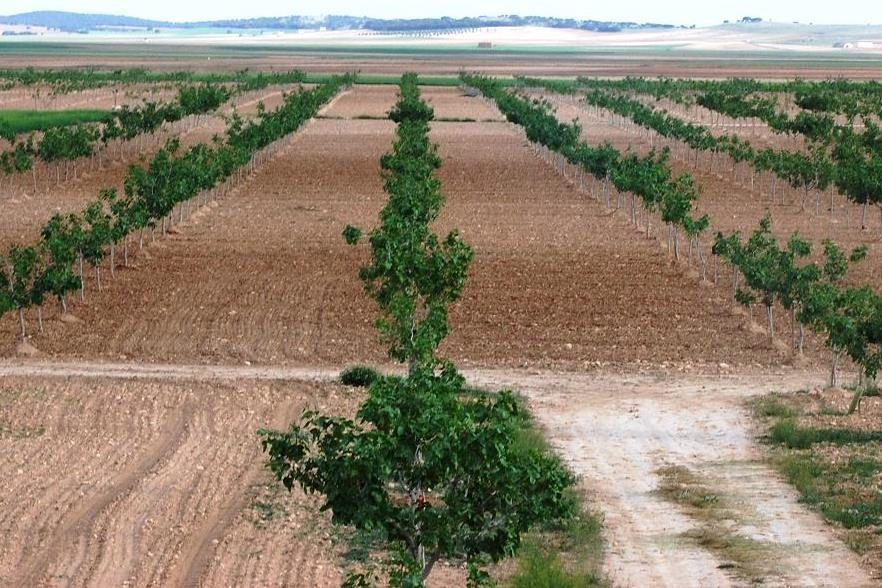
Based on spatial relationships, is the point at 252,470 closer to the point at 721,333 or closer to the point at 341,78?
the point at 721,333

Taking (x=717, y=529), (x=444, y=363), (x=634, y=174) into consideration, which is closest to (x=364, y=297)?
(x=634, y=174)

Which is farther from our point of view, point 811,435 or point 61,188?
point 61,188

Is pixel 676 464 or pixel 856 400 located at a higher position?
pixel 856 400

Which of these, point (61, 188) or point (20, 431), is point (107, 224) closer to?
point (20, 431)

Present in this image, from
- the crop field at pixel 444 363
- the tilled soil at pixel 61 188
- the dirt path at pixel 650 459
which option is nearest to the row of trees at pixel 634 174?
the crop field at pixel 444 363

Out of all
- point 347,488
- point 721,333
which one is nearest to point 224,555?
point 347,488

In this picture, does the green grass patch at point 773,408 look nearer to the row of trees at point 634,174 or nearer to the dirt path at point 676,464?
the dirt path at point 676,464

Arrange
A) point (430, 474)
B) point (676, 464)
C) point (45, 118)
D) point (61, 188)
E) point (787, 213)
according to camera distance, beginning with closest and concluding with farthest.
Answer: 1. point (430, 474)
2. point (676, 464)
3. point (787, 213)
4. point (61, 188)
5. point (45, 118)
